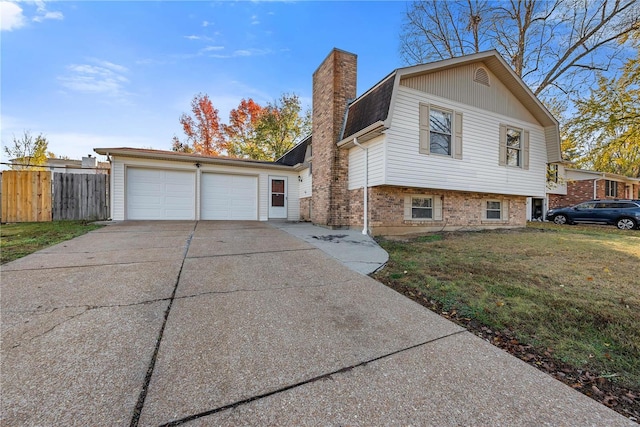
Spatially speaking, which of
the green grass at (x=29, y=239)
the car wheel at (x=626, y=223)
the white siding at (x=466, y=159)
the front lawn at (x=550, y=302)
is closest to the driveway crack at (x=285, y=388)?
the front lawn at (x=550, y=302)

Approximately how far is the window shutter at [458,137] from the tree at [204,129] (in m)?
18.6

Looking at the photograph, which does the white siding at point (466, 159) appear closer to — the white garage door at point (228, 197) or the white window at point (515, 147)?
the white window at point (515, 147)

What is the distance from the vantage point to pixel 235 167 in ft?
35.4

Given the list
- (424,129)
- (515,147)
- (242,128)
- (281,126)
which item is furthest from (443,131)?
(242,128)

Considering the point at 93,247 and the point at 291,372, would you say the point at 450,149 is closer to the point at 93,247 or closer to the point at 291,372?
the point at 291,372

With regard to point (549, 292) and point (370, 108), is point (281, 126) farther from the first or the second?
point (549, 292)

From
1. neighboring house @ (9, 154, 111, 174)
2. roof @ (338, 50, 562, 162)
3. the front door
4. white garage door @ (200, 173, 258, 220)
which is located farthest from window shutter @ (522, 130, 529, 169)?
neighboring house @ (9, 154, 111, 174)

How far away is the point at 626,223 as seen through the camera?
11.2m

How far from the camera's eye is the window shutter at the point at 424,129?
25.5 ft

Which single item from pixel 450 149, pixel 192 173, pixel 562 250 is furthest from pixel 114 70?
pixel 562 250

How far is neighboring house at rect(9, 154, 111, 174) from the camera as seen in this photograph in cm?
1022

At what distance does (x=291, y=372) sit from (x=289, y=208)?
10281 mm

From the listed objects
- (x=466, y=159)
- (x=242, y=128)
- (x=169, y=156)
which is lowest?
(x=466, y=159)

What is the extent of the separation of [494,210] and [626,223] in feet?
21.8
